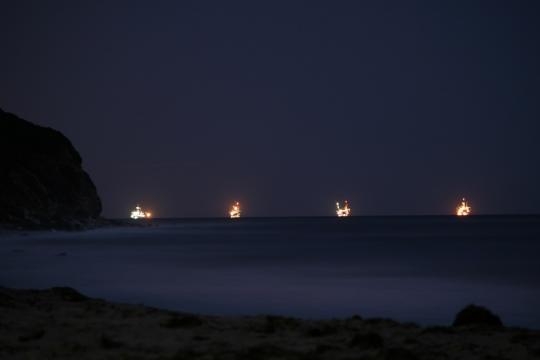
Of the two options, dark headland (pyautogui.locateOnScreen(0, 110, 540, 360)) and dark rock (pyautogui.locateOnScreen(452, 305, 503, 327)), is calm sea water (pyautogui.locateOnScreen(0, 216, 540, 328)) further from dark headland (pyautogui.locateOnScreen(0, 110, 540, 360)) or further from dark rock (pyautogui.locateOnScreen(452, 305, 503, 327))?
dark headland (pyautogui.locateOnScreen(0, 110, 540, 360))

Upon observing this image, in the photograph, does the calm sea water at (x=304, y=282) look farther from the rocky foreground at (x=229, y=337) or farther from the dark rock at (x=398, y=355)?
the dark rock at (x=398, y=355)

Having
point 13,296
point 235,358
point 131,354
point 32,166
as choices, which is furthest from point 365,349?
point 32,166

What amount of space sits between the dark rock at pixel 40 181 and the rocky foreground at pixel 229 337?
87.5 m

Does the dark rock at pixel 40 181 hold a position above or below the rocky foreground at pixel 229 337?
above

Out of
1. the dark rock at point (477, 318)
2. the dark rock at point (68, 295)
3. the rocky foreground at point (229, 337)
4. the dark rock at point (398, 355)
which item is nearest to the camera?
the dark rock at point (398, 355)

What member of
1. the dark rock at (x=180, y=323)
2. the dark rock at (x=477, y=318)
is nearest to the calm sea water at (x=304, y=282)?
A: the dark rock at (x=477, y=318)

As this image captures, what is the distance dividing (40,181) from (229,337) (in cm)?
10835

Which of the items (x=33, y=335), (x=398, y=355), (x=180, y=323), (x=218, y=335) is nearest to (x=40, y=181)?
(x=180, y=323)

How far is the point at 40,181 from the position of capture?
110062 millimetres

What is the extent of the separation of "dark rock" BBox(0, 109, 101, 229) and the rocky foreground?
87.5 m

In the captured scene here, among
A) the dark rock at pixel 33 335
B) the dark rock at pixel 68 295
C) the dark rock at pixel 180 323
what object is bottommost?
the dark rock at pixel 33 335

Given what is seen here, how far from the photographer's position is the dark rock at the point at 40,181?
98.3m

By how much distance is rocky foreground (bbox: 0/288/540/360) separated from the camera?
9.40 meters

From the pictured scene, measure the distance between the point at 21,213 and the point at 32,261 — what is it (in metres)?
63.0
